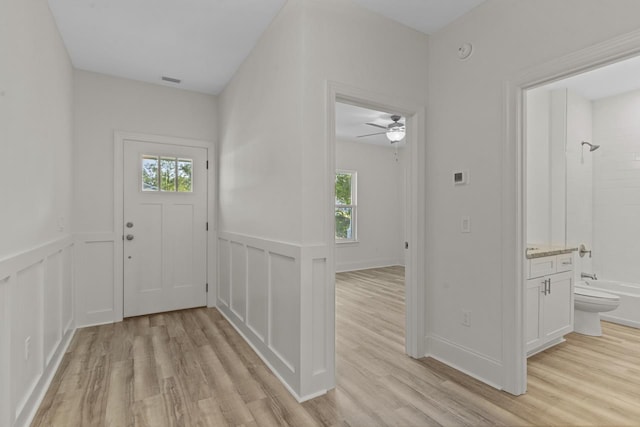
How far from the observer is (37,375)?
80.4 inches

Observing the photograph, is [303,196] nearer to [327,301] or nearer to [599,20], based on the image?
[327,301]

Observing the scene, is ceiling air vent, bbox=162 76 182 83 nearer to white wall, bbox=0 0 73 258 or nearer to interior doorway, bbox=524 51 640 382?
white wall, bbox=0 0 73 258

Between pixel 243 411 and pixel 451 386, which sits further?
pixel 451 386

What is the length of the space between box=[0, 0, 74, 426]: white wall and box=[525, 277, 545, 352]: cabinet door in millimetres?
3456

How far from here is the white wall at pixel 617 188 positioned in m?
3.83

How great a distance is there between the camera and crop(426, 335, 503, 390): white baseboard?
7.31ft

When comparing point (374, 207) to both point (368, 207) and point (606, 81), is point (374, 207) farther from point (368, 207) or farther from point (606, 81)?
point (606, 81)

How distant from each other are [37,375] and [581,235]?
5.61 metres

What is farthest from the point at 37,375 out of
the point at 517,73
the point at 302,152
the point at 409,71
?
the point at 517,73

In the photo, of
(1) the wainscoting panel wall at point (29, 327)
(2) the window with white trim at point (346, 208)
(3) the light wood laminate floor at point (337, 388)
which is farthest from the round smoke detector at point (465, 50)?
(2) the window with white trim at point (346, 208)

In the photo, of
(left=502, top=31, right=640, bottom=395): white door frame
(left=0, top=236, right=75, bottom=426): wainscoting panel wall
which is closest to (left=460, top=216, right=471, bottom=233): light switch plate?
(left=502, top=31, right=640, bottom=395): white door frame

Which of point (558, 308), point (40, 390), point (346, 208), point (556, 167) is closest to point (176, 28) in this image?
point (40, 390)

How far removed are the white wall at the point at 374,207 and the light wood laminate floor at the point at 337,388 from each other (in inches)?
145

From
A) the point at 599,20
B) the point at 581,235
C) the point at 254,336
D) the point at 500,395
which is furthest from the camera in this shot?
the point at 581,235
